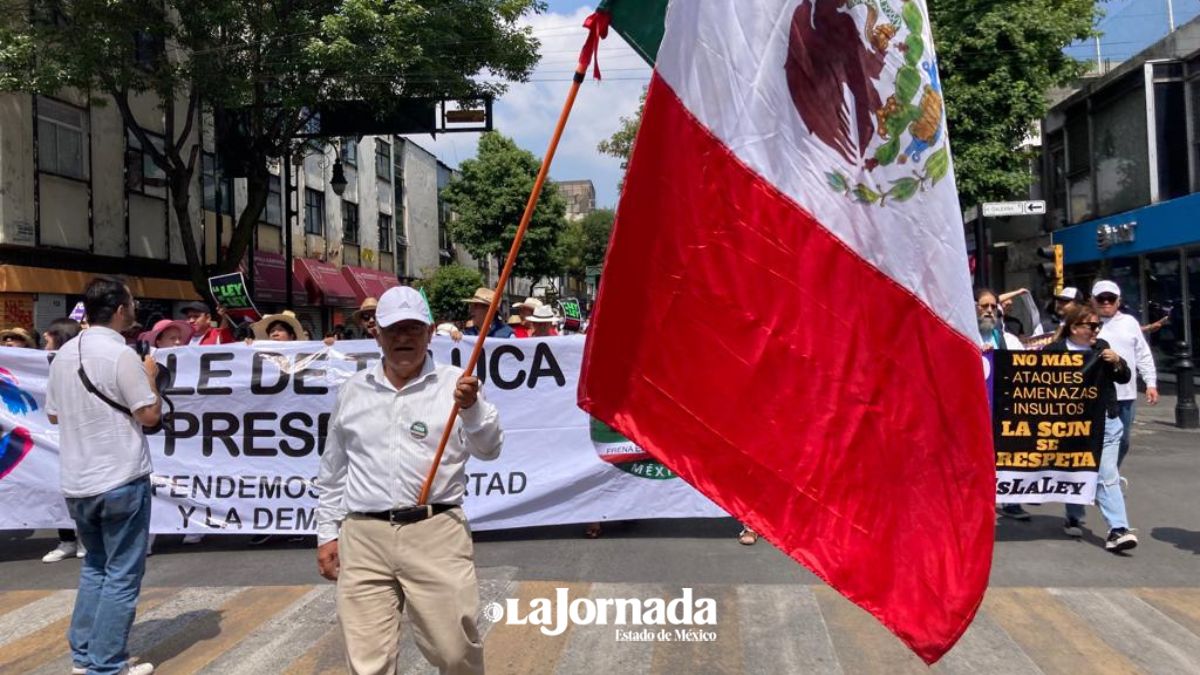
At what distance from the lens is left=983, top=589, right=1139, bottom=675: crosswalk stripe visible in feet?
14.6

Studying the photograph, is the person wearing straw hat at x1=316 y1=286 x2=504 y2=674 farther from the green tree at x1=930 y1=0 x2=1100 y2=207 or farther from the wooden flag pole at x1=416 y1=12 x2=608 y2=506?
the green tree at x1=930 y1=0 x2=1100 y2=207

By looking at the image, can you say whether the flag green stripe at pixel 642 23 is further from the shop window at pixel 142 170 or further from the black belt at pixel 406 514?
the shop window at pixel 142 170

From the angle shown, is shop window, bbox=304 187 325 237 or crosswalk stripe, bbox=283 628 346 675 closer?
crosswalk stripe, bbox=283 628 346 675

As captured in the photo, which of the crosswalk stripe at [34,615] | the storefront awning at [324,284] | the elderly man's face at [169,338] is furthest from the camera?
the storefront awning at [324,284]

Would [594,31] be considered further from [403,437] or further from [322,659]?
[322,659]

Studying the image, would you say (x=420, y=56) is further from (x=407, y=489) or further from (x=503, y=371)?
(x=407, y=489)

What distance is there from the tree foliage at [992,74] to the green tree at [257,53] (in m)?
9.15

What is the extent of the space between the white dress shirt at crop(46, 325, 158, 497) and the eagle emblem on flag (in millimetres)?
3221

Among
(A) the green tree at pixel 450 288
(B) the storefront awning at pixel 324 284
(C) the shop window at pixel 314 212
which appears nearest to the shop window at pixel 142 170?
(B) the storefront awning at pixel 324 284

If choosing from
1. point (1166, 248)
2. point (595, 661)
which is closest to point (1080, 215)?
point (1166, 248)

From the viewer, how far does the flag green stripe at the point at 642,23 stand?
9.63 ft

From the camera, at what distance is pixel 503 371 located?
7.37 metres

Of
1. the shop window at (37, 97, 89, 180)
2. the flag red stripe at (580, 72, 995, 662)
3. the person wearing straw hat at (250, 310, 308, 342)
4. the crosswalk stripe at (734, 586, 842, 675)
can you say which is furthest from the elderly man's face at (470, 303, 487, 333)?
the shop window at (37, 97, 89, 180)

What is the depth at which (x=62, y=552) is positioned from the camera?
7.03m
